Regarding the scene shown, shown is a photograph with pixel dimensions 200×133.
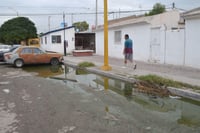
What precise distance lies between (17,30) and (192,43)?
165 ft

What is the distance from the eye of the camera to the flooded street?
18.7 feet

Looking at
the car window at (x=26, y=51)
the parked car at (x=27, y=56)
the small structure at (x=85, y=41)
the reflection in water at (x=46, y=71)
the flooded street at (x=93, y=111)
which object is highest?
the small structure at (x=85, y=41)

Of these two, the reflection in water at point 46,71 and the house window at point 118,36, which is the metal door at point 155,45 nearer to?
the house window at point 118,36

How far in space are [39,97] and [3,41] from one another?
58035mm

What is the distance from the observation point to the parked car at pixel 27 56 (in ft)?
64.0

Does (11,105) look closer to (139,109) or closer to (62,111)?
(62,111)

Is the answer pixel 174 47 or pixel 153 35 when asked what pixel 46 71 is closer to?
pixel 153 35

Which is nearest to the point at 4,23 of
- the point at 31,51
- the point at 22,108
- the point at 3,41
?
the point at 3,41

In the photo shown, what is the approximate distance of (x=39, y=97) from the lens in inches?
352

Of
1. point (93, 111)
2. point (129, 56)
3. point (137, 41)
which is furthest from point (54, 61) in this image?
point (93, 111)

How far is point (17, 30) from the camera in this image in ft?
193

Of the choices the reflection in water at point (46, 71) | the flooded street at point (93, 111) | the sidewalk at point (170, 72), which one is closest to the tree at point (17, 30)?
the reflection in water at point (46, 71)

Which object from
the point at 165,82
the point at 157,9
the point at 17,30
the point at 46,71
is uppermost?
the point at 157,9

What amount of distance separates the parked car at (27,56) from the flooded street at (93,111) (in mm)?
9413
